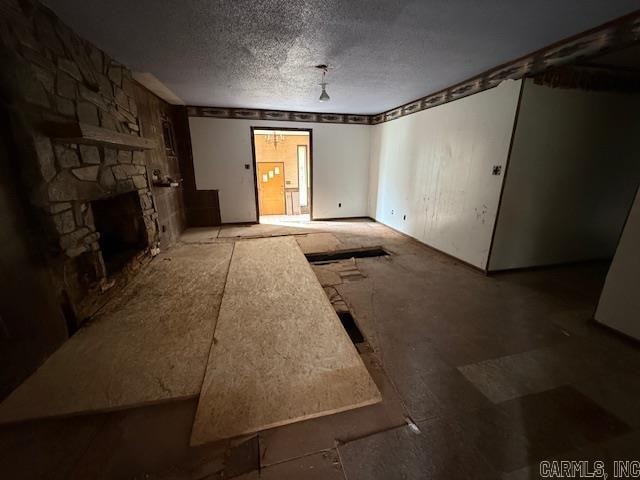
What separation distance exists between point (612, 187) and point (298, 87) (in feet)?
14.1

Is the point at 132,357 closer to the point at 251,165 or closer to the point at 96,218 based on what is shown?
the point at 96,218

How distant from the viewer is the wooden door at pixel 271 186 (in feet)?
28.3

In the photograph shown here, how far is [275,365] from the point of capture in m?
1.62

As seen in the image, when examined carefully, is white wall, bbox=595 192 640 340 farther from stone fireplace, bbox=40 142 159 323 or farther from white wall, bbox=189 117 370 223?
white wall, bbox=189 117 370 223

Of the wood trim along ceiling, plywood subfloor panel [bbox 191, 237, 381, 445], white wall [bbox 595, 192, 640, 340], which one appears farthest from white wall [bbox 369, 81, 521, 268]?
plywood subfloor panel [bbox 191, 237, 381, 445]

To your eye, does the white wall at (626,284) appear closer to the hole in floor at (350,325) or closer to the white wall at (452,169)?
the white wall at (452,169)

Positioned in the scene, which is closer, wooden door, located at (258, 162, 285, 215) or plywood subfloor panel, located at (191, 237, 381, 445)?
plywood subfloor panel, located at (191, 237, 381, 445)

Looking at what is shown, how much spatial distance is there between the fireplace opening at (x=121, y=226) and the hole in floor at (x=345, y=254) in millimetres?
2159

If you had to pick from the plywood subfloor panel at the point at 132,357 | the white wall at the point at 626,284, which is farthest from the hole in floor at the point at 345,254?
the white wall at the point at 626,284

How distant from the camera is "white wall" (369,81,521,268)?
280 centimetres

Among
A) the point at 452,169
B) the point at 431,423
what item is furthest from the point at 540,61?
the point at 431,423

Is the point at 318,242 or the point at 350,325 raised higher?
the point at 318,242

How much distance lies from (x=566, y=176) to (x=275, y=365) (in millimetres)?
3807

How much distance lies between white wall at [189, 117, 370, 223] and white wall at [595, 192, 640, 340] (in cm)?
448
